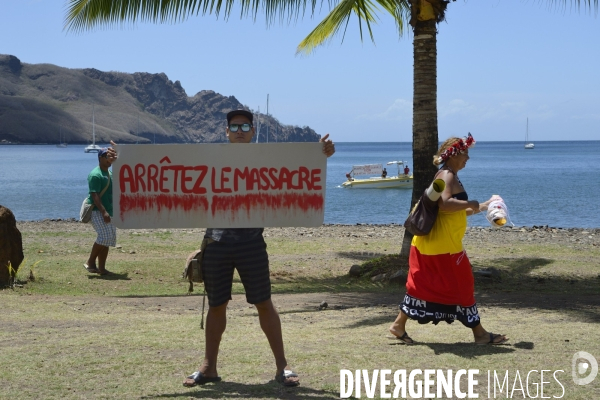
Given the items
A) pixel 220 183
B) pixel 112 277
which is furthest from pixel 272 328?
pixel 112 277

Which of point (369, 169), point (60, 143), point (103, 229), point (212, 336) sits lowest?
point (212, 336)

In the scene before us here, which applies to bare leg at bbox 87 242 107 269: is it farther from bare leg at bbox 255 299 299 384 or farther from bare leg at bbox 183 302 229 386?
bare leg at bbox 255 299 299 384

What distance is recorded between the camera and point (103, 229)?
10.9 metres

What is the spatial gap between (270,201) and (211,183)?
440 mm

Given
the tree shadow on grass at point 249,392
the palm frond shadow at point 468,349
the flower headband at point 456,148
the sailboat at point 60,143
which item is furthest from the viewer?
the sailboat at point 60,143

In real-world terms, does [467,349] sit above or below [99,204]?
below

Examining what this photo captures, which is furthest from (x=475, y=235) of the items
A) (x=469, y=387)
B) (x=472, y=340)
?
(x=469, y=387)

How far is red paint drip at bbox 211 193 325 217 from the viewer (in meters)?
5.41

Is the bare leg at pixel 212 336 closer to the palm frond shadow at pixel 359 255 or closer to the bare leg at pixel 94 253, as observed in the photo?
the bare leg at pixel 94 253

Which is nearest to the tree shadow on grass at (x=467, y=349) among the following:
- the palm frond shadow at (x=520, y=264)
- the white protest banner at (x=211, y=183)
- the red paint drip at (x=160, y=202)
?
the white protest banner at (x=211, y=183)

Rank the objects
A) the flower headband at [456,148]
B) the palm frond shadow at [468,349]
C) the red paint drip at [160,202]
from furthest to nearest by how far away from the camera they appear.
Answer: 1. the flower headband at [456,148]
2. the palm frond shadow at [468,349]
3. the red paint drip at [160,202]

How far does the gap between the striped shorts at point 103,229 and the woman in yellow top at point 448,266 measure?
5.87m

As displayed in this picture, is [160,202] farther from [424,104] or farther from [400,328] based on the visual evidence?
[424,104]

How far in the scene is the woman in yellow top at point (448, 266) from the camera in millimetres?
6047
